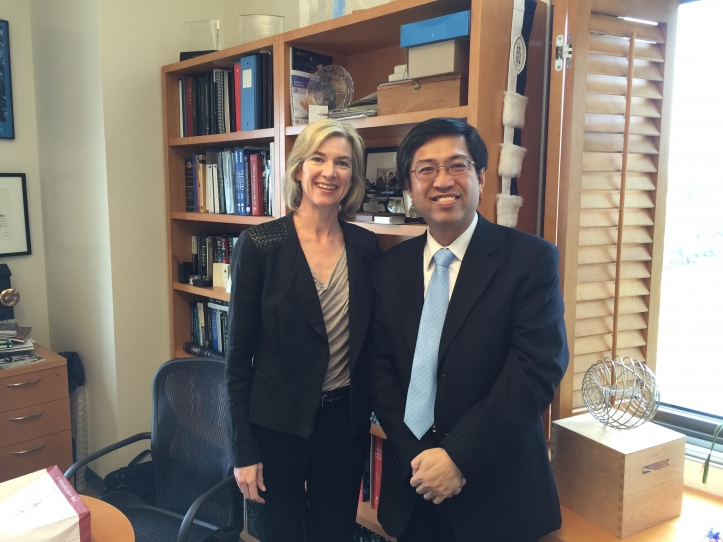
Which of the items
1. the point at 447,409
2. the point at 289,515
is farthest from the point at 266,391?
the point at 447,409

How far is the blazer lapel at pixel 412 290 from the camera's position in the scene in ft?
4.57

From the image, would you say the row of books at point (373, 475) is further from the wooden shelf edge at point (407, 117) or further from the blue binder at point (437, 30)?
the blue binder at point (437, 30)

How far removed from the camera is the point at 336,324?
60.8 inches

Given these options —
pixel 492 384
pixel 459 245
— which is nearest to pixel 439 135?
pixel 459 245

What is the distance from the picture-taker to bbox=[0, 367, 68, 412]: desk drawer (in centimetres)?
243

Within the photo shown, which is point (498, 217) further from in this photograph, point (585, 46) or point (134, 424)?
point (134, 424)

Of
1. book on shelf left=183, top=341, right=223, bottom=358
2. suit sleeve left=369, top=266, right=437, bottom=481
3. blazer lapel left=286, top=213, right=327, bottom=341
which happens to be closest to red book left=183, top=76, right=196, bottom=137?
book on shelf left=183, top=341, right=223, bottom=358

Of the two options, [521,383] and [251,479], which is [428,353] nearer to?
[521,383]

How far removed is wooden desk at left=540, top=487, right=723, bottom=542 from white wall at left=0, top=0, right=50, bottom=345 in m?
2.72

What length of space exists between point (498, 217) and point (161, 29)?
1.97 m

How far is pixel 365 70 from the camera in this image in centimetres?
223

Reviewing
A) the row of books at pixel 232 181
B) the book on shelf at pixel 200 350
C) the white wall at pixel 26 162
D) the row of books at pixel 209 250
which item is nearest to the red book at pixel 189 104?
the row of books at pixel 232 181

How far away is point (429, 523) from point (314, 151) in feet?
3.24

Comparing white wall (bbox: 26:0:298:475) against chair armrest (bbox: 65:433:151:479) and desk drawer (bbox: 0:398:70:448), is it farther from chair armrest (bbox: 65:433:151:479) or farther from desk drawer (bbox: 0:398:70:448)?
chair armrest (bbox: 65:433:151:479)
